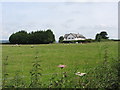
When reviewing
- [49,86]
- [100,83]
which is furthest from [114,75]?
[49,86]

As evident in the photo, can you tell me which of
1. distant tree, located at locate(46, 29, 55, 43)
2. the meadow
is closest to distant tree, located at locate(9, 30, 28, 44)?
distant tree, located at locate(46, 29, 55, 43)

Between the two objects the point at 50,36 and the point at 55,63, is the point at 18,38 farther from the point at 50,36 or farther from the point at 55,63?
the point at 55,63

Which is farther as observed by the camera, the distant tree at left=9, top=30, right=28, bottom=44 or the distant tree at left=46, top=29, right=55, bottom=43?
the distant tree at left=46, top=29, right=55, bottom=43

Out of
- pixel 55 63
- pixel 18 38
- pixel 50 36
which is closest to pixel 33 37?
pixel 18 38

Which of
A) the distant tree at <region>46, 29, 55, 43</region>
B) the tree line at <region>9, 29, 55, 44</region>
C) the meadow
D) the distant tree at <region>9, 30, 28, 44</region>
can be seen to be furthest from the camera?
the distant tree at <region>46, 29, 55, 43</region>

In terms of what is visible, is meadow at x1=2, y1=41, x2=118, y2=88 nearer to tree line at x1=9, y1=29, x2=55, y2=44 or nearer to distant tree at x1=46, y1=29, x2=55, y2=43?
tree line at x1=9, y1=29, x2=55, y2=44

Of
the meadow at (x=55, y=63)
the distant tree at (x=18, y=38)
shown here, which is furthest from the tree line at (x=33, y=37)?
the meadow at (x=55, y=63)

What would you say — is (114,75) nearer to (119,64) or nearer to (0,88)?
(119,64)

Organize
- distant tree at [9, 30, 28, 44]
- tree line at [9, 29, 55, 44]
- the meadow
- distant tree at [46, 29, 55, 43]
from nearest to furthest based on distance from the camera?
the meadow → distant tree at [9, 30, 28, 44] → tree line at [9, 29, 55, 44] → distant tree at [46, 29, 55, 43]

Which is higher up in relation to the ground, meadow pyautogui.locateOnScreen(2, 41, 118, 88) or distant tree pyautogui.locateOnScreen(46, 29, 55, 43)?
distant tree pyautogui.locateOnScreen(46, 29, 55, 43)

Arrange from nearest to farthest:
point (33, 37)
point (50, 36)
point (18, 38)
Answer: point (18, 38) < point (33, 37) < point (50, 36)

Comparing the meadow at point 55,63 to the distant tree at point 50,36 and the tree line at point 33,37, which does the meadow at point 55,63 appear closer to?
the tree line at point 33,37

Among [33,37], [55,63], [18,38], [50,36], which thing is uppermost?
[50,36]

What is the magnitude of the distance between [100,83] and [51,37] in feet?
141
